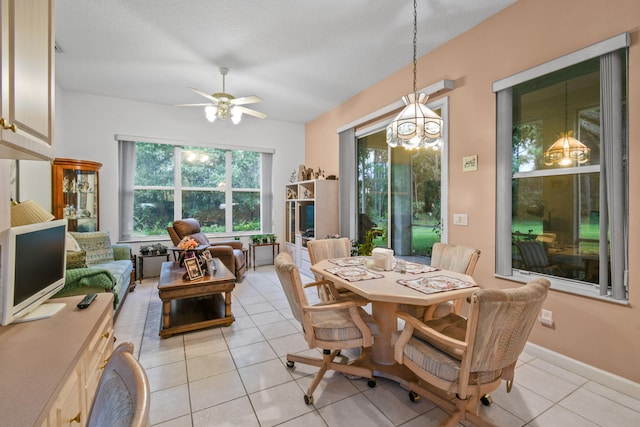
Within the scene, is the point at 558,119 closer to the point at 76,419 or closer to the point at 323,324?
the point at 323,324

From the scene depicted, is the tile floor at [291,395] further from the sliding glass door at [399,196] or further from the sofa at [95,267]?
the sliding glass door at [399,196]

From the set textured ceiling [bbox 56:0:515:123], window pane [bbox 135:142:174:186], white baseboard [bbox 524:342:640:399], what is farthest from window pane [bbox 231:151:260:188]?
white baseboard [bbox 524:342:640:399]

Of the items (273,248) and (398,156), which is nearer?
(398,156)

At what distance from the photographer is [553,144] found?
246 centimetres

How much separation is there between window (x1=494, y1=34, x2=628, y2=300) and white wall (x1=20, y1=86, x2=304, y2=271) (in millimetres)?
4470

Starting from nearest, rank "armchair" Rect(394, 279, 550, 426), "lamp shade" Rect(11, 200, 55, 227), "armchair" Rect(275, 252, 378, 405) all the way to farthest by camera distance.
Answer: "armchair" Rect(394, 279, 550, 426), "armchair" Rect(275, 252, 378, 405), "lamp shade" Rect(11, 200, 55, 227)

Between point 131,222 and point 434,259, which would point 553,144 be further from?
point 131,222

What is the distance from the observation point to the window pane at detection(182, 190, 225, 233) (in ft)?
17.6

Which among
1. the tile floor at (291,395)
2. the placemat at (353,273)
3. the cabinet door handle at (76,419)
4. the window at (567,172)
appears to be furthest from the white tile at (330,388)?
the window at (567,172)

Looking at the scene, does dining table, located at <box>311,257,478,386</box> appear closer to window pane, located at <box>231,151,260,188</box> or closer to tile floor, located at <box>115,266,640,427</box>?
tile floor, located at <box>115,266,640,427</box>

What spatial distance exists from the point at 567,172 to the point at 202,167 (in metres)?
5.23

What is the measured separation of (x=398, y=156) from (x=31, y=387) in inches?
155

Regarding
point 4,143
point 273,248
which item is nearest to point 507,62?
point 4,143

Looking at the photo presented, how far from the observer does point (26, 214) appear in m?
1.98
